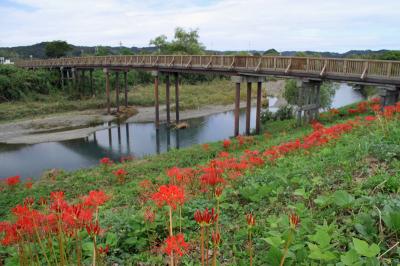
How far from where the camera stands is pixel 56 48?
7400 centimetres

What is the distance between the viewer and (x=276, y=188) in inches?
240

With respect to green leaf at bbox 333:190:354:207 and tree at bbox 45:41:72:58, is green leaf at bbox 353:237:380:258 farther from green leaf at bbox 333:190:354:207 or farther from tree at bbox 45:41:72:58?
tree at bbox 45:41:72:58

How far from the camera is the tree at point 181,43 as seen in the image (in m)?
75.8

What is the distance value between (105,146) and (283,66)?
15779 millimetres

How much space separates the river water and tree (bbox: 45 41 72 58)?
50.6m

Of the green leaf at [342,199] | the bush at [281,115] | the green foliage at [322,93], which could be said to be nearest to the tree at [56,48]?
the green foliage at [322,93]

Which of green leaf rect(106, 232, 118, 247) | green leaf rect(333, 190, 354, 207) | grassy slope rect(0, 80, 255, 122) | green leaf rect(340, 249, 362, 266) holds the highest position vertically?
green leaf rect(340, 249, 362, 266)

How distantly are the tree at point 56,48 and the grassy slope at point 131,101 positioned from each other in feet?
97.3

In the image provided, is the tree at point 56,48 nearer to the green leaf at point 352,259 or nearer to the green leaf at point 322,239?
the green leaf at point 322,239

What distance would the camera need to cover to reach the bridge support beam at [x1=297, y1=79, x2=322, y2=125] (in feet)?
62.3

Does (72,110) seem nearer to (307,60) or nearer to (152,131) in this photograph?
(152,131)

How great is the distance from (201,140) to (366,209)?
2331 centimetres

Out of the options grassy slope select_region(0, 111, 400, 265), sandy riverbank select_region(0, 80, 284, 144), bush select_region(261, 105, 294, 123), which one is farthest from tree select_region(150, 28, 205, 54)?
grassy slope select_region(0, 111, 400, 265)

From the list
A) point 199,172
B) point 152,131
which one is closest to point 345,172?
point 199,172
